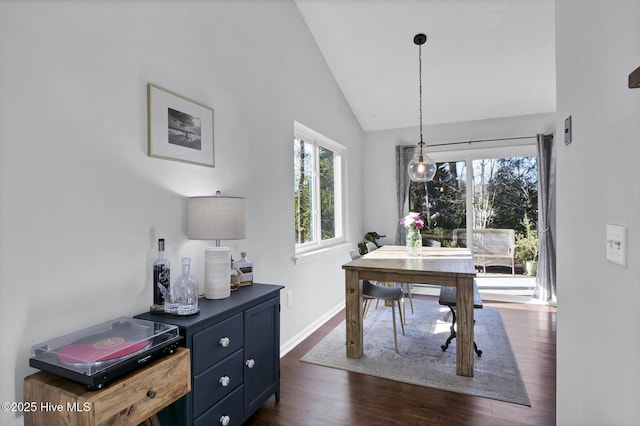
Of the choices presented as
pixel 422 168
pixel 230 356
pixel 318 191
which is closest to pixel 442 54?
pixel 422 168

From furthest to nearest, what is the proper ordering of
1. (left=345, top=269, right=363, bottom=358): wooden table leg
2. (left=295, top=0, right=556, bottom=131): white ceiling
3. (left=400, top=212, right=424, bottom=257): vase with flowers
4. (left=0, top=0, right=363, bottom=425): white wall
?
1. (left=400, top=212, right=424, bottom=257): vase with flowers
2. (left=295, top=0, right=556, bottom=131): white ceiling
3. (left=345, top=269, right=363, bottom=358): wooden table leg
4. (left=0, top=0, right=363, bottom=425): white wall

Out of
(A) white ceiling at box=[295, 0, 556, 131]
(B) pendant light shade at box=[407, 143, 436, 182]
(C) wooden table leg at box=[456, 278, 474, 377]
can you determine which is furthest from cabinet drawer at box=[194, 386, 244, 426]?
(A) white ceiling at box=[295, 0, 556, 131]

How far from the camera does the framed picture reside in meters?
1.84

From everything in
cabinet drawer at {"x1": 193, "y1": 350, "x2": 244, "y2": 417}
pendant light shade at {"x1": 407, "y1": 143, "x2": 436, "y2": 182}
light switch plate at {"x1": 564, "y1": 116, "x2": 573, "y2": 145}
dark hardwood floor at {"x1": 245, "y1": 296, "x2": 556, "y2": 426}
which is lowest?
dark hardwood floor at {"x1": 245, "y1": 296, "x2": 556, "y2": 426}

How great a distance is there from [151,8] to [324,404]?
257 centimetres

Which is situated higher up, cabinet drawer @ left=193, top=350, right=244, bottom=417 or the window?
the window

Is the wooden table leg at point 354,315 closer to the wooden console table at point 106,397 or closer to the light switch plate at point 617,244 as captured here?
the wooden console table at point 106,397

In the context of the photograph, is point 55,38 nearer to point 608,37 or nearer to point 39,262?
point 39,262

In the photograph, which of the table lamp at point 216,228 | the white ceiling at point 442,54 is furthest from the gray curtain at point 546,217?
the table lamp at point 216,228

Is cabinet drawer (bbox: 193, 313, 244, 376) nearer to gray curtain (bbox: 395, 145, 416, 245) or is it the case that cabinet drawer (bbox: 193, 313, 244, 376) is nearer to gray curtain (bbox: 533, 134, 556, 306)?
gray curtain (bbox: 395, 145, 416, 245)

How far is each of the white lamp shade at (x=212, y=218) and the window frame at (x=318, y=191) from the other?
4.57ft

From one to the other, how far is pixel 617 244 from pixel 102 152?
1.97 metres

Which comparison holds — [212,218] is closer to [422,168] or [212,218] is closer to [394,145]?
[422,168]

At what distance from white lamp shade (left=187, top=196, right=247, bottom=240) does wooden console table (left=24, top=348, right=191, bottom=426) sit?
67 centimetres
